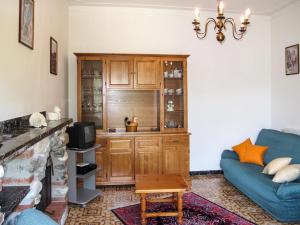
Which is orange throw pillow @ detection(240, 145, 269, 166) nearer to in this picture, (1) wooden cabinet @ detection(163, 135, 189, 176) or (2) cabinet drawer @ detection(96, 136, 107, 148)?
(1) wooden cabinet @ detection(163, 135, 189, 176)

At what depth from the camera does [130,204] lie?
356 centimetres

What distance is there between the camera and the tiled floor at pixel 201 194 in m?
3.09

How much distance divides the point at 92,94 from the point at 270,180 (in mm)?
2788

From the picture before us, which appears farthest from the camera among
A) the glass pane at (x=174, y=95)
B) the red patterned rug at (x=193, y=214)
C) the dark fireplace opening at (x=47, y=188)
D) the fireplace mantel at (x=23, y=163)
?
the glass pane at (x=174, y=95)

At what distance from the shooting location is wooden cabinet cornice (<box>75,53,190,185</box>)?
421 centimetres

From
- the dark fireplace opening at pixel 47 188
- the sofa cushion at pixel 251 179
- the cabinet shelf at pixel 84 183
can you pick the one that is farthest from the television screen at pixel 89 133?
the sofa cushion at pixel 251 179

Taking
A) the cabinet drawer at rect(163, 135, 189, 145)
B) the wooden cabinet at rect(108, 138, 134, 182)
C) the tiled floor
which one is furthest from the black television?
the cabinet drawer at rect(163, 135, 189, 145)

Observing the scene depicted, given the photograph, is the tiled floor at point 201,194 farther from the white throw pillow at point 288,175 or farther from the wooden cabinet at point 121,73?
the wooden cabinet at point 121,73

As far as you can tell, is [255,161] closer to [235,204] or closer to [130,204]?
[235,204]

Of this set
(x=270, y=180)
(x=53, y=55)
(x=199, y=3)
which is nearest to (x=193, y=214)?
(x=270, y=180)

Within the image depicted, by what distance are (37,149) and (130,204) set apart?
1863 mm

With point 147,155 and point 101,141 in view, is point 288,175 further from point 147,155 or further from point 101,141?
point 101,141

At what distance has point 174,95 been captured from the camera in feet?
14.8

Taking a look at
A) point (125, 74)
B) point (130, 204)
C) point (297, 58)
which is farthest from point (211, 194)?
point (297, 58)
